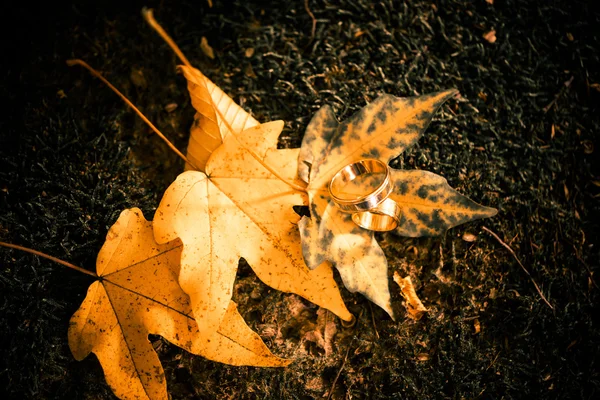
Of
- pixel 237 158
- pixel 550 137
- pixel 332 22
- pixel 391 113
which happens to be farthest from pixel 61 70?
pixel 550 137

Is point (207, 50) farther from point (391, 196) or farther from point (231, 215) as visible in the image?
point (391, 196)

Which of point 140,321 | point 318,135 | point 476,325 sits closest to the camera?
point 140,321

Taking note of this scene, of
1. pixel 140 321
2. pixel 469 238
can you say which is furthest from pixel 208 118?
pixel 469 238

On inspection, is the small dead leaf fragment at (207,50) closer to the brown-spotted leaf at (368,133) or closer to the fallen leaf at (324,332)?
the brown-spotted leaf at (368,133)

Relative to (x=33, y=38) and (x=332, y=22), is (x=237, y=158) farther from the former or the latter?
(x=33, y=38)

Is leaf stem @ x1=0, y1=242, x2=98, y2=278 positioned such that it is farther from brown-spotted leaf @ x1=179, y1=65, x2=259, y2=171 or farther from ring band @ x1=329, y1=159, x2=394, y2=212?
ring band @ x1=329, y1=159, x2=394, y2=212

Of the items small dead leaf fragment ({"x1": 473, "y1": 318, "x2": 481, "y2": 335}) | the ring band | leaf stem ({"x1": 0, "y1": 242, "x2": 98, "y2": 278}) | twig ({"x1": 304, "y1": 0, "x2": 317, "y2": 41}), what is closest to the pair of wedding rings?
the ring band

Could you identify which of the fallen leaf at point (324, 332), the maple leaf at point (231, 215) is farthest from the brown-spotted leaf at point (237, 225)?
the fallen leaf at point (324, 332)
